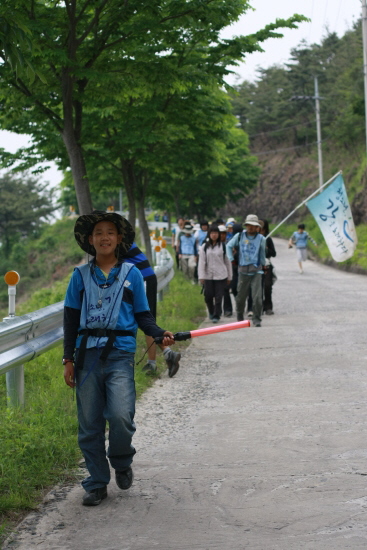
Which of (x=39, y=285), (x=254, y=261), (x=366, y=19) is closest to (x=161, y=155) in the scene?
(x=254, y=261)

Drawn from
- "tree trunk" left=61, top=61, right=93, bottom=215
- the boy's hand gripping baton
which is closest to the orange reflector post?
the boy's hand gripping baton

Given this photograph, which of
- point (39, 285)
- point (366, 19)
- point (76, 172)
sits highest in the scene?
point (366, 19)

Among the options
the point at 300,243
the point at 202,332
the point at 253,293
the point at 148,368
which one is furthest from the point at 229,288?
the point at 300,243

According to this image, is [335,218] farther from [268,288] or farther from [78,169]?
[78,169]

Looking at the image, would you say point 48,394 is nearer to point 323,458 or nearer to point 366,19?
point 323,458

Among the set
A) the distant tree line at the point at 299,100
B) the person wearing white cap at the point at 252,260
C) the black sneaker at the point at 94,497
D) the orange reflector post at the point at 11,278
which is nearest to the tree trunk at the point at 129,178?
the person wearing white cap at the point at 252,260

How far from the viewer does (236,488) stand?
5.07 meters

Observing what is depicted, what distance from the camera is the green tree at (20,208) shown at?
92.6 m

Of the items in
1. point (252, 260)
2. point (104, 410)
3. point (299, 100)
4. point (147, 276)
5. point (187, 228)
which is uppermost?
point (299, 100)

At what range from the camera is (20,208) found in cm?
9319

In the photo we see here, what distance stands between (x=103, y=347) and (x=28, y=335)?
2114 millimetres

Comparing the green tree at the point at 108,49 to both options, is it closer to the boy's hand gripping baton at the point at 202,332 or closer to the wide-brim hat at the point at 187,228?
the boy's hand gripping baton at the point at 202,332

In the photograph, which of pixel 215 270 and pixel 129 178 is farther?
pixel 129 178

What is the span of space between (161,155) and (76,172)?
5759mm
